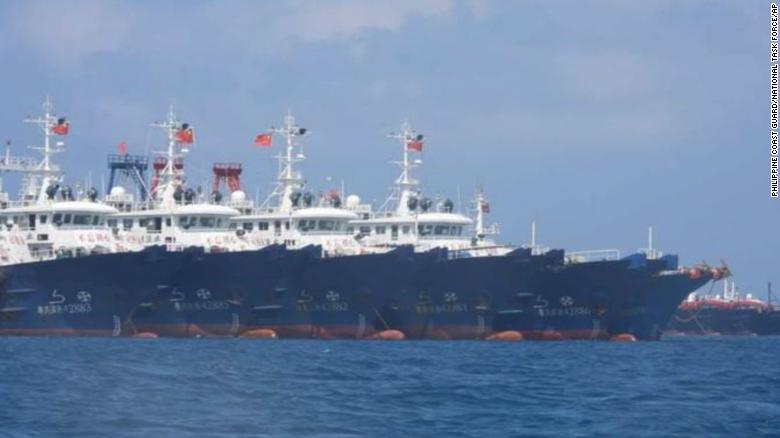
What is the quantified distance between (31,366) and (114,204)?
128 feet

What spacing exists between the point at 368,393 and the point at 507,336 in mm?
38380

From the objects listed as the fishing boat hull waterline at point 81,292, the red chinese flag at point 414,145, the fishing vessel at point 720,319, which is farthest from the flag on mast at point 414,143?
the fishing vessel at point 720,319

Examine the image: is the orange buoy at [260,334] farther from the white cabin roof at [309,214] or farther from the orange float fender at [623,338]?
the orange float fender at [623,338]

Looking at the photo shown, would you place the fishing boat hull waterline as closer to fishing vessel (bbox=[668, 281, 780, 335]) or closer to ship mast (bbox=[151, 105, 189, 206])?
ship mast (bbox=[151, 105, 189, 206])

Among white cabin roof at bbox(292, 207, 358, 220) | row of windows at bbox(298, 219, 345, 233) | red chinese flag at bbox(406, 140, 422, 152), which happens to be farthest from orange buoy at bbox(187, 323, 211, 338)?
red chinese flag at bbox(406, 140, 422, 152)

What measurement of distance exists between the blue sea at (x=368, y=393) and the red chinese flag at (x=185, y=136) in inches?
973

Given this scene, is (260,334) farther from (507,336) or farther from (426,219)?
(426,219)

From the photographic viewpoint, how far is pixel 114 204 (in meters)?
89.5

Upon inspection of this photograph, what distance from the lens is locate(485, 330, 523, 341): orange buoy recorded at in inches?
3174

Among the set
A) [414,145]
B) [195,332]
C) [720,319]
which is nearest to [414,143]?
[414,145]

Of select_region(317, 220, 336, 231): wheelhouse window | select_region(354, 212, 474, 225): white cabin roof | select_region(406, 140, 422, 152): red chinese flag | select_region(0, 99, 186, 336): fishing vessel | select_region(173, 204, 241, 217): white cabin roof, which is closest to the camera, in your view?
select_region(0, 99, 186, 336): fishing vessel

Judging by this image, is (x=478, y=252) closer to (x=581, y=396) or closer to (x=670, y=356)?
(x=670, y=356)

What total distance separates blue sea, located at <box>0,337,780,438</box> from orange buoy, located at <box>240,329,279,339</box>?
41.6ft

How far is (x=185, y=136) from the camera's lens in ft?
292
